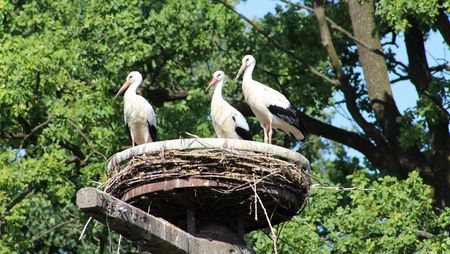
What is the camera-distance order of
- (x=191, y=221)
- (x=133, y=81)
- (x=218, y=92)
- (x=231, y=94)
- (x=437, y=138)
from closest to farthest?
(x=191, y=221), (x=218, y=92), (x=133, y=81), (x=437, y=138), (x=231, y=94)

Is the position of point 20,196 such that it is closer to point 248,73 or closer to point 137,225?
point 248,73

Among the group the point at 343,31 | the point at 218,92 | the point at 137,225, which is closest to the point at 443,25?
the point at 343,31

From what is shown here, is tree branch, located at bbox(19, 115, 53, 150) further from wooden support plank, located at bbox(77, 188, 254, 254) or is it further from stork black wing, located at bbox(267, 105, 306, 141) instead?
wooden support plank, located at bbox(77, 188, 254, 254)

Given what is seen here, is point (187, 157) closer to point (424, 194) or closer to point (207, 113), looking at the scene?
point (424, 194)

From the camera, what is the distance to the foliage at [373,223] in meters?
18.3

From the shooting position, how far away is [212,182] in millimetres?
11430

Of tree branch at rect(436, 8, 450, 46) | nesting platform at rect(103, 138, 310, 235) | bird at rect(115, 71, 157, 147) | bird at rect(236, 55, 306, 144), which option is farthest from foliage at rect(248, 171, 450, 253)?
nesting platform at rect(103, 138, 310, 235)

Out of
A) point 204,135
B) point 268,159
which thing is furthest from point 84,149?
point 268,159

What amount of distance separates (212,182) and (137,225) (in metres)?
1.61

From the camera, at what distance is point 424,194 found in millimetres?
18922

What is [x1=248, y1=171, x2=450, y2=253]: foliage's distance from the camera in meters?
18.3

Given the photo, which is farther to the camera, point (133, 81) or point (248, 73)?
point (133, 81)

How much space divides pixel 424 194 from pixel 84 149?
515 centimetres

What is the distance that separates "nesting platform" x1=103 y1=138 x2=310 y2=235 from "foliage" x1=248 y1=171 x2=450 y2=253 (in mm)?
6305
